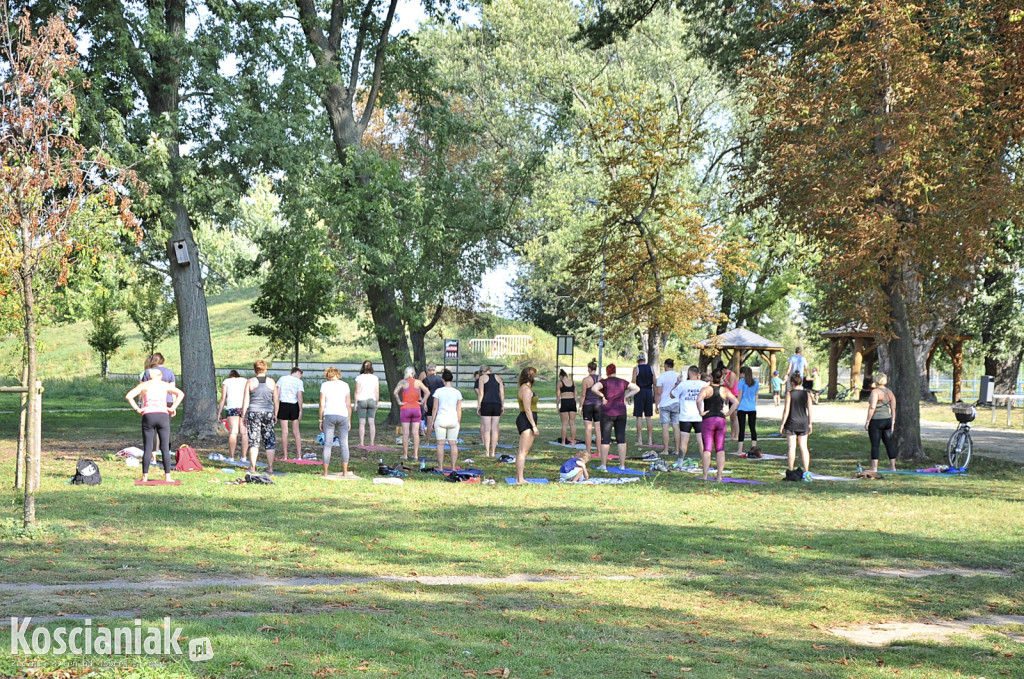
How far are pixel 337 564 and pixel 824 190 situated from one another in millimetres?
12803

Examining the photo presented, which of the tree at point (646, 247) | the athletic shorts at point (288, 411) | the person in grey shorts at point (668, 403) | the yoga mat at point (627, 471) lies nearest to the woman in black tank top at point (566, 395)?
the person in grey shorts at point (668, 403)

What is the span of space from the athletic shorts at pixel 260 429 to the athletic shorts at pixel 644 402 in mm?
8424

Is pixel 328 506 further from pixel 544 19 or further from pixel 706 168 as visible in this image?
pixel 544 19

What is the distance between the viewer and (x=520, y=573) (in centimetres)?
890

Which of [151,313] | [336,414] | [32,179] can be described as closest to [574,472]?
[336,414]

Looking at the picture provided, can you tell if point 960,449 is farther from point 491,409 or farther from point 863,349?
point 863,349

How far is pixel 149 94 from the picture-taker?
68.7ft

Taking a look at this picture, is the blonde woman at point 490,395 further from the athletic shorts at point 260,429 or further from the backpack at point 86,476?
the backpack at point 86,476

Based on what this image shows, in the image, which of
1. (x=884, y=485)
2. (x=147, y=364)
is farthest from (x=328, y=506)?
(x=884, y=485)

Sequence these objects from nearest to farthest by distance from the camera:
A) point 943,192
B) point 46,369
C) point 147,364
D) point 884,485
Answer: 1. point 147,364
2. point 884,485
3. point 943,192
4. point 46,369

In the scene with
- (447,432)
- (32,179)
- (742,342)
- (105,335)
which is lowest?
(447,432)

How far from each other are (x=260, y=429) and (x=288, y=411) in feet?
5.69

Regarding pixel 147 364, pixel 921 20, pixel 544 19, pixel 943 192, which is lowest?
pixel 147 364

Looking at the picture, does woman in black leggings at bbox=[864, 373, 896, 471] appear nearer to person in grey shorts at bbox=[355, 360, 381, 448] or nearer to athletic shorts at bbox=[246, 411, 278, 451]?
person in grey shorts at bbox=[355, 360, 381, 448]
